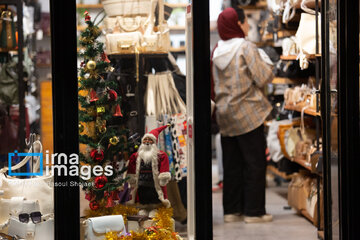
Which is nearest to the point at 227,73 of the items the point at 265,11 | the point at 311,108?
the point at 311,108

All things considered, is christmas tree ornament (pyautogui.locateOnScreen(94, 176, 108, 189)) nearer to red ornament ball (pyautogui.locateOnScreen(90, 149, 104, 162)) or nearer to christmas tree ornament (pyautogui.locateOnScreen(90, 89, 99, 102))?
red ornament ball (pyautogui.locateOnScreen(90, 149, 104, 162))

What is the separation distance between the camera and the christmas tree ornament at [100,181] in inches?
146

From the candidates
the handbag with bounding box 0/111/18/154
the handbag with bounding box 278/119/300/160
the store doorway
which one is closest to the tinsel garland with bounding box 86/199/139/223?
the handbag with bounding box 0/111/18/154

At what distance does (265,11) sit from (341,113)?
181 inches

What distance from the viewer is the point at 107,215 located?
3.70 metres

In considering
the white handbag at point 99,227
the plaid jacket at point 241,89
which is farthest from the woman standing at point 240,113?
the white handbag at point 99,227

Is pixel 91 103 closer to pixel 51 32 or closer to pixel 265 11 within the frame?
pixel 51 32

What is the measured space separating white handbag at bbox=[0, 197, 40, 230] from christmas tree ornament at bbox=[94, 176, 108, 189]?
0.33m

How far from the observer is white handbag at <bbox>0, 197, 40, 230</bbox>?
11.8ft

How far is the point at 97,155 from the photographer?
370cm

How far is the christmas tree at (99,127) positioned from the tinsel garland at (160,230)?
0.73ft

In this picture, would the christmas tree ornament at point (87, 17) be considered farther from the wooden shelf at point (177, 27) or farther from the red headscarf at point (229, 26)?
the red headscarf at point (229, 26)

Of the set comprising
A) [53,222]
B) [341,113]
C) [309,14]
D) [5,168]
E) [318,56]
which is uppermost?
[309,14]

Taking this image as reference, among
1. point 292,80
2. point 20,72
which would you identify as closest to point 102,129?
point 20,72
